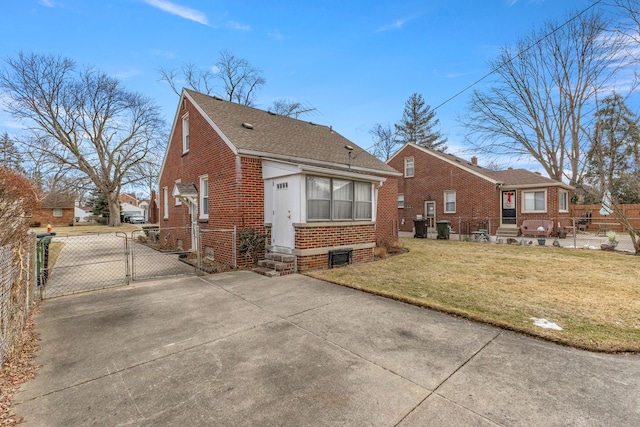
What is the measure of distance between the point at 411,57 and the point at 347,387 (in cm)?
1362

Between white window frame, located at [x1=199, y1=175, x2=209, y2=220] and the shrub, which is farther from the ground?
white window frame, located at [x1=199, y1=175, x2=209, y2=220]

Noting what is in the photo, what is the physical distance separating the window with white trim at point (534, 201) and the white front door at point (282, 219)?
16538 mm

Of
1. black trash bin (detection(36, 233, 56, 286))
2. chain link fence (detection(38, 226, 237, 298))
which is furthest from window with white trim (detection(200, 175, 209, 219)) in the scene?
black trash bin (detection(36, 233, 56, 286))

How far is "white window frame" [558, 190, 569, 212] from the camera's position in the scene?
669 inches

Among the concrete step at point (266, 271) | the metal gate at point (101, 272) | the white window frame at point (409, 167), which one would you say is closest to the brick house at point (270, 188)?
the concrete step at point (266, 271)

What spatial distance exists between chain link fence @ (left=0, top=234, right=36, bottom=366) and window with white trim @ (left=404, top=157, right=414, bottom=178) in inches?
805

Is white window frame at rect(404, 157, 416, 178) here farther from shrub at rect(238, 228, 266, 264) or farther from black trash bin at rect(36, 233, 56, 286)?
black trash bin at rect(36, 233, 56, 286)

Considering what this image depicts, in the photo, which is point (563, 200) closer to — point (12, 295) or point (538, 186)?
point (538, 186)

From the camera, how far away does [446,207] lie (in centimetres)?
1912

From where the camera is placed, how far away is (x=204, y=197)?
1018 cm

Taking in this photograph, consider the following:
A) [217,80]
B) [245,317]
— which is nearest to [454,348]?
[245,317]

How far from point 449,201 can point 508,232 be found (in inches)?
154

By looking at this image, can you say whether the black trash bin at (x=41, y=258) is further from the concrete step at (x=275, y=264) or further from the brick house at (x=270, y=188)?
the concrete step at (x=275, y=264)

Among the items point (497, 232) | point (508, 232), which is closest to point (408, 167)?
point (497, 232)
